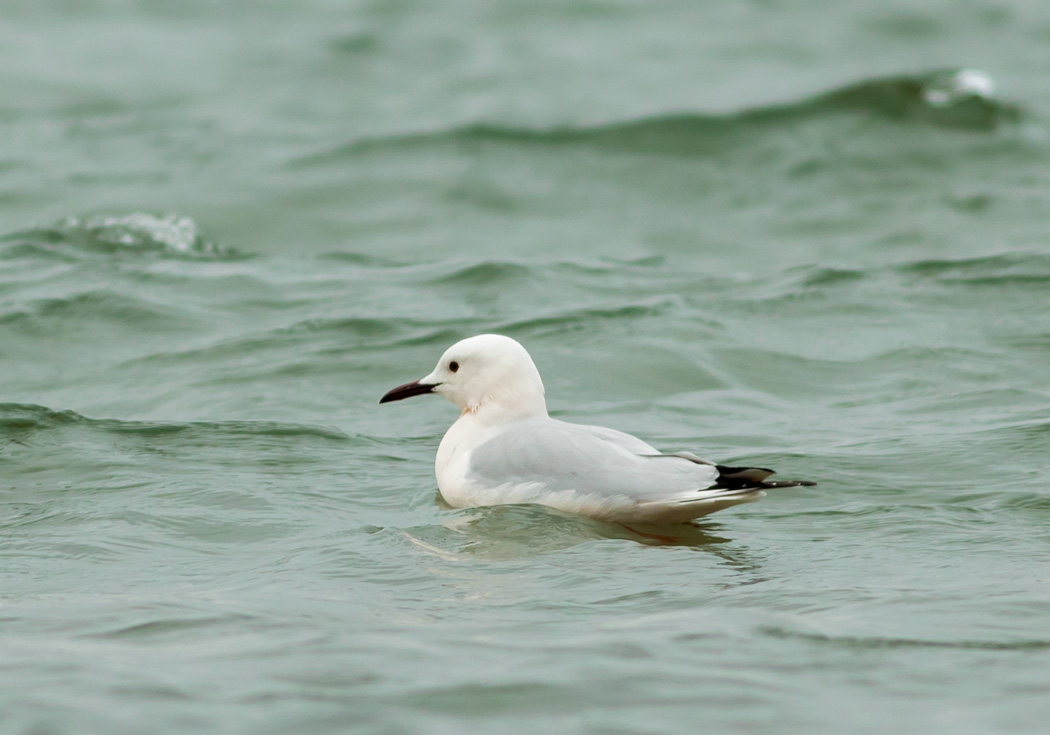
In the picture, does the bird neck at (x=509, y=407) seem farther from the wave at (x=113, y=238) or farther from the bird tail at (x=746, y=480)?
the wave at (x=113, y=238)

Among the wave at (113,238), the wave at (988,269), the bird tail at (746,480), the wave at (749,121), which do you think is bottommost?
the bird tail at (746,480)

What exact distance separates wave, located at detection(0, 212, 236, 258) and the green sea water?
0.05m

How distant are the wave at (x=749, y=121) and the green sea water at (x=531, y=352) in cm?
8

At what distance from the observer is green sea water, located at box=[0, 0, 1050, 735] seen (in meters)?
3.99

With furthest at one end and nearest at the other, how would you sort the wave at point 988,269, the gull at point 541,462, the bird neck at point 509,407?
1. the wave at point 988,269
2. the bird neck at point 509,407
3. the gull at point 541,462

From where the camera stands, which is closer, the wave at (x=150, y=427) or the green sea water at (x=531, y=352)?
the green sea water at (x=531, y=352)

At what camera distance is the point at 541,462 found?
229 inches

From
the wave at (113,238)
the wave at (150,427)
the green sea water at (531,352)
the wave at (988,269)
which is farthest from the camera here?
the wave at (113,238)

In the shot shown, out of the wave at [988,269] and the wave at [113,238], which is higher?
the wave at [113,238]

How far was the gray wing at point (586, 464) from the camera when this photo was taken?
18.1 ft

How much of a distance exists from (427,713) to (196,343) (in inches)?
241

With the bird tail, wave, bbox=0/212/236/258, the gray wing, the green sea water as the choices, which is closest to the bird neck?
the gray wing

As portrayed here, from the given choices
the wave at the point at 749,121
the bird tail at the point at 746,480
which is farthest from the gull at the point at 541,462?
the wave at the point at 749,121

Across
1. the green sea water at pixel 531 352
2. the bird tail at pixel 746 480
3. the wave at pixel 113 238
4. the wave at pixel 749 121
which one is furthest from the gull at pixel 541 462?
the wave at pixel 749 121
